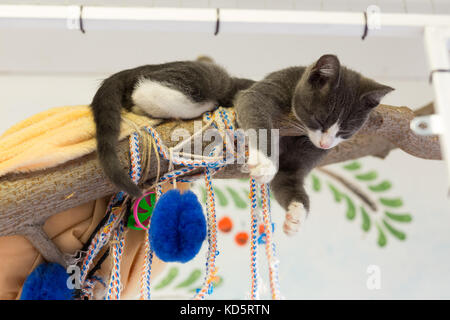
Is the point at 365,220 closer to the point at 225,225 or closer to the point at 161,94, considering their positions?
the point at 225,225

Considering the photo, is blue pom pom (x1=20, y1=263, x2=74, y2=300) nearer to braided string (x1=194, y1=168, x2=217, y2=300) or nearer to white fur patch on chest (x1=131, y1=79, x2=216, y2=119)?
braided string (x1=194, y1=168, x2=217, y2=300)

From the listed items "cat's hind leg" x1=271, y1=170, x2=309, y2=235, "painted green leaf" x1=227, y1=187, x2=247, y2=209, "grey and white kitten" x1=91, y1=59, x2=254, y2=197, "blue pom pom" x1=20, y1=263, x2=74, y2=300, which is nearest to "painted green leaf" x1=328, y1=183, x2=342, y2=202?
"painted green leaf" x1=227, y1=187, x2=247, y2=209

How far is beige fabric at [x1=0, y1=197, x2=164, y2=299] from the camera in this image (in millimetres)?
761

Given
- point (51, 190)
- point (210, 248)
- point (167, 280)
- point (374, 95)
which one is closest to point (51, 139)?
point (51, 190)

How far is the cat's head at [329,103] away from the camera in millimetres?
906

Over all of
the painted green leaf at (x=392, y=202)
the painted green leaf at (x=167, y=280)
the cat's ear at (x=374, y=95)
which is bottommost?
the painted green leaf at (x=167, y=280)

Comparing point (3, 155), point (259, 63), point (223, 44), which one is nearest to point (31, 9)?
point (3, 155)

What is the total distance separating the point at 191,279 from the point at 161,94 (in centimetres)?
80

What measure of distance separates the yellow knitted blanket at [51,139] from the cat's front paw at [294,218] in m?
0.39

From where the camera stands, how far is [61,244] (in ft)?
2.63

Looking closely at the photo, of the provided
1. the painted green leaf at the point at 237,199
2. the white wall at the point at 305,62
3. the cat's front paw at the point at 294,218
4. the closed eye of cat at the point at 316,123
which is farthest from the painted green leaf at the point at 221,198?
the closed eye of cat at the point at 316,123

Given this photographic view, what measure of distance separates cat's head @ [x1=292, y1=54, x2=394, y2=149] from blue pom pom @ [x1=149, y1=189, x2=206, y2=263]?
38 centimetres

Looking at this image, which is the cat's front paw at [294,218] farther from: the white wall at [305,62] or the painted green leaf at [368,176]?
the painted green leaf at [368,176]
